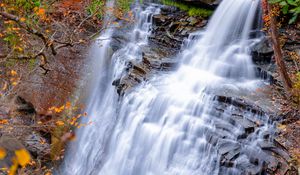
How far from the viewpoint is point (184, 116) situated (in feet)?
25.5

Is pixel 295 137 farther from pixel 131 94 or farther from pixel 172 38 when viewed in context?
pixel 172 38

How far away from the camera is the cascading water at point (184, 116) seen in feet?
22.3

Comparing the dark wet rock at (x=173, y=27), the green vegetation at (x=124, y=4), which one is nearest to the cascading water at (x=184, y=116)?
the dark wet rock at (x=173, y=27)

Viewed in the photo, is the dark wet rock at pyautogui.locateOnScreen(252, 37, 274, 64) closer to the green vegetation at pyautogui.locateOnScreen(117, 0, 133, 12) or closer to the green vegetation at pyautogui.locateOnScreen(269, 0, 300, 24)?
the green vegetation at pyautogui.locateOnScreen(269, 0, 300, 24)

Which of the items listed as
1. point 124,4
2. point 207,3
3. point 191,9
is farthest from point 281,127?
point 124,4

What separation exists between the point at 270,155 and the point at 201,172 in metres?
1.54

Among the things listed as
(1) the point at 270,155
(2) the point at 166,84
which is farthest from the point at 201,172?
(2) the point at 166,84

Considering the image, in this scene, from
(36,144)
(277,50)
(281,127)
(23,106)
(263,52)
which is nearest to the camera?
(281,127)

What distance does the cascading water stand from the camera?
6795 millimetres

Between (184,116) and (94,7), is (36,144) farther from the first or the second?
(94,7)

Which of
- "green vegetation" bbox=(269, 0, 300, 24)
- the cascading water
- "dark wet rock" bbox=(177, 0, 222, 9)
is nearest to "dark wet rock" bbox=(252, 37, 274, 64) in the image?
the cascading water

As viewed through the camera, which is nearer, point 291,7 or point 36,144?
point 36,144

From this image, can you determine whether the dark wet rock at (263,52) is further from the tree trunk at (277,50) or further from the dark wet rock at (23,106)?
the dark wet rock at (23,106)

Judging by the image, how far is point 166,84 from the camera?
29.8ft
